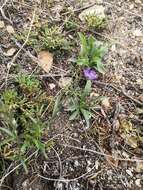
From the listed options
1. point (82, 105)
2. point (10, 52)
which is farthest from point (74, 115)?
point (10, 52)


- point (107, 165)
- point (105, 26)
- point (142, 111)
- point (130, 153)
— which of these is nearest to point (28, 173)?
point (107, 165)

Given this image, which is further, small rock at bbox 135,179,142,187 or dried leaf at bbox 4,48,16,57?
dried leaf at bbox 4,48,16,57

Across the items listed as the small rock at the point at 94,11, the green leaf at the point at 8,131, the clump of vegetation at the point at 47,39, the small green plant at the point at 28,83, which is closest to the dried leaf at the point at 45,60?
the clump of vegetation at the point at 47,39

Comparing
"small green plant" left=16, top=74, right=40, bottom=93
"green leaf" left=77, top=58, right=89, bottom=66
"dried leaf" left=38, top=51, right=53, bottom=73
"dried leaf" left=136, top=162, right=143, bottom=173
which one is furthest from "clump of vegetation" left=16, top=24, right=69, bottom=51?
"dried leaf" left=136, top=162, right=143, bottom=173

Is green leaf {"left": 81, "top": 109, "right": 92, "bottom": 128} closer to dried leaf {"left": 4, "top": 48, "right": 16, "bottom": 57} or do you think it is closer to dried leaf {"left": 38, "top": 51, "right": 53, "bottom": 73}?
dried leaf {"left": 38, "top": 51, "right": 53, "bottom": 73}

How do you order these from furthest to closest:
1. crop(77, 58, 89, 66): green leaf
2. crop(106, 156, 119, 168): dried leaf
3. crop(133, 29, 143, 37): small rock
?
crop(133, 29, 143, 37): small rock, crop(77, 58, 89, 66): green leaf, crop(106, 156, 119, 168): dried leaf

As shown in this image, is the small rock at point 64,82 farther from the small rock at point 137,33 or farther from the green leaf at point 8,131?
the small rock at point 137,33
